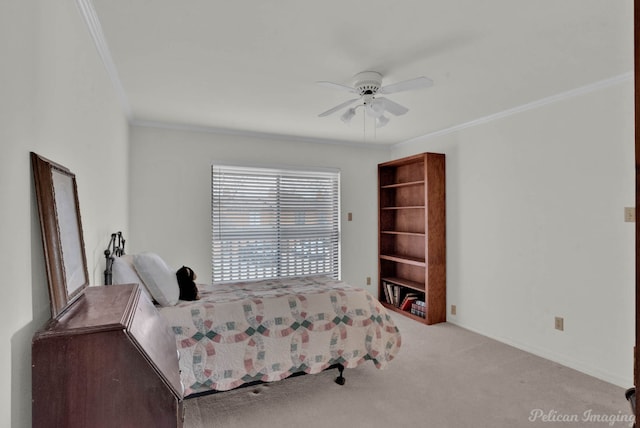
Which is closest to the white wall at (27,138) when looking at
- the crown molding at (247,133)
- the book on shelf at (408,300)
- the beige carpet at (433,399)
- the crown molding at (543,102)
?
the beige carpet at (433,399)

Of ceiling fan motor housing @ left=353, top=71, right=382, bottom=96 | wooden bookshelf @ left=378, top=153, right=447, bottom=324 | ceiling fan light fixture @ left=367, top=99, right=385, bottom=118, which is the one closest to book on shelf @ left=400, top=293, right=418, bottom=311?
wooden bookshelf @ left=378, top=153, right=447, bottom=324

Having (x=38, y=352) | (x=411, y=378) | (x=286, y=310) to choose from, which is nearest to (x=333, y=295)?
(x=286, y=310)

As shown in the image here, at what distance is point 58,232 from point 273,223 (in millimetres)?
3469

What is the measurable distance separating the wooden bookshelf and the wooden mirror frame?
144 inches

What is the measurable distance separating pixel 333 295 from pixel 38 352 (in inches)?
80.1

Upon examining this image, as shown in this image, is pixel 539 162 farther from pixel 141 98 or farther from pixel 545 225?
pixel 141 98

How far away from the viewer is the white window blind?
4.34 metres

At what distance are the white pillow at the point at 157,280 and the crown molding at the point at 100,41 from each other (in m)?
1.35

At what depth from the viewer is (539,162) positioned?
10.7 ft

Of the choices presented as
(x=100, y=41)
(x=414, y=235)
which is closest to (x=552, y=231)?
(x=414, y=235)

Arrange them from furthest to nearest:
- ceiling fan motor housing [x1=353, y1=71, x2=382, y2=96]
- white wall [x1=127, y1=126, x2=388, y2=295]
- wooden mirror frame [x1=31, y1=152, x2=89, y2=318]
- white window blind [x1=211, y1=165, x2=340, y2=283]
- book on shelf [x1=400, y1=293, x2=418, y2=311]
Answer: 1. book on shelf [x1=400, y1=293, x2=418, y2=311]
2. white window blind [x1=211, y1=165, x2=340, y2=283]
3. white wall [x1=127, y1=126, x2=388, y2=295]
4. ceiling fan motor housing [x1=353, y1=71, x2=382, y2=96]
5. wooden mirror frame [x1=31, y1=152, x2=89, y2=318]

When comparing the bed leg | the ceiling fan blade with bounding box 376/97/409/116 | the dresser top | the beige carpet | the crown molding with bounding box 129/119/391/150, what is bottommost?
the beige carpet

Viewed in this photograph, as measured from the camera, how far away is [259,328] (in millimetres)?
2410

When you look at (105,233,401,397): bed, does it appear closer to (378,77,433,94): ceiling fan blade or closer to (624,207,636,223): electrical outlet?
(378,77,433,94): ceiling fan blade
